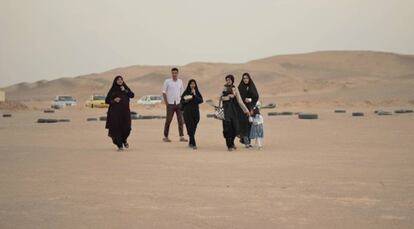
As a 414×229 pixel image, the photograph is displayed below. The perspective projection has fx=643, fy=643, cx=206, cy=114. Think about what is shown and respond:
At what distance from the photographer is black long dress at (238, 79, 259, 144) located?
1328cm

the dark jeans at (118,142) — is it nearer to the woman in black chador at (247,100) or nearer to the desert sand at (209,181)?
the desert sand at (209,181)

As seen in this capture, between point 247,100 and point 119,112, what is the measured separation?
2645 millimetres

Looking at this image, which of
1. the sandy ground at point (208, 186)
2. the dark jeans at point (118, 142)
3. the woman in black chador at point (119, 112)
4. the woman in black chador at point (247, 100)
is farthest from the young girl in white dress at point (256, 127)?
the dark jeans at point (118, 142)

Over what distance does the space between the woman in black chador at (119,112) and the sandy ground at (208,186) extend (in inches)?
19.1

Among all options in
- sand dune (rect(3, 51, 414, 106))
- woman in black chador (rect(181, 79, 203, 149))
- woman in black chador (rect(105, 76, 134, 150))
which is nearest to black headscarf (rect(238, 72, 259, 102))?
woman in black chador (rect(181, 79, 203, 149))

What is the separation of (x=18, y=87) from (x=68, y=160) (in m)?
103

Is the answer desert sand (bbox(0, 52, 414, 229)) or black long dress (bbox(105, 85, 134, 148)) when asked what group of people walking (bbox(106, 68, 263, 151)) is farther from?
desert sand (bbox(0, 52, 414, 229))

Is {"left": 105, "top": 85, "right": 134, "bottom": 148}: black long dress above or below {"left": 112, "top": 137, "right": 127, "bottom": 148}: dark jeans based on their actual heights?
above

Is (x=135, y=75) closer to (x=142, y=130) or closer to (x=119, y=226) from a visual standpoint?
(x=142, y=130)

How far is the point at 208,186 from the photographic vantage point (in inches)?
300

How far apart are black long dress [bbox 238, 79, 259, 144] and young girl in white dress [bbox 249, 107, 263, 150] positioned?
0.37ft

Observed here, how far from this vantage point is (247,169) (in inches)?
367

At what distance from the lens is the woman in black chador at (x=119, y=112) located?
12.9m

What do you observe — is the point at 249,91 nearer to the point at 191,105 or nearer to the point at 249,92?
the point at 249,92
